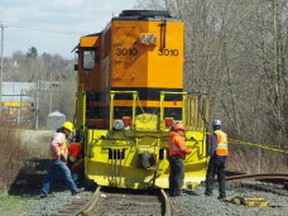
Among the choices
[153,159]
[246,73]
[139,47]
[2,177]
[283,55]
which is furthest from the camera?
[246,73]

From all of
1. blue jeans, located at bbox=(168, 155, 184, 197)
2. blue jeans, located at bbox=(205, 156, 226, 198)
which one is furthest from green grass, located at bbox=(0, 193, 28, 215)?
blue jeans, located at bbox=(205, 156, 226, 198)

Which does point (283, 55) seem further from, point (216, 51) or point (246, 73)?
point (216, 51)

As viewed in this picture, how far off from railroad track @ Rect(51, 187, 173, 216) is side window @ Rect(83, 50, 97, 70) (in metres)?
4.06

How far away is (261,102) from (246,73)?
2635mm

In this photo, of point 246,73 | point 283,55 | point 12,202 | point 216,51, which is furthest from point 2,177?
point 216,51

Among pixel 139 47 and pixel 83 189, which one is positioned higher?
pixel 139 47

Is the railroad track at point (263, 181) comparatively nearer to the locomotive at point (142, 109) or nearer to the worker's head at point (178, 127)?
the locomotive at point (142, 109)

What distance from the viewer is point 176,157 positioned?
13.1 meters

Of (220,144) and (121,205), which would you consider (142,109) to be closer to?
(220,144)

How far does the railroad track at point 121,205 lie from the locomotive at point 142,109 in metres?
0.42

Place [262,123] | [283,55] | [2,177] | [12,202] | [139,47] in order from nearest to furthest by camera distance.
Answer: [12,202], [139,47], [2,177], [283,55], [262,123]

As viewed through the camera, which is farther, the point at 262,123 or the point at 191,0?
the point at 191,0

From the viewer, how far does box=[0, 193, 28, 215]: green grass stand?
11.2 metres

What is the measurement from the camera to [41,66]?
166 meters
